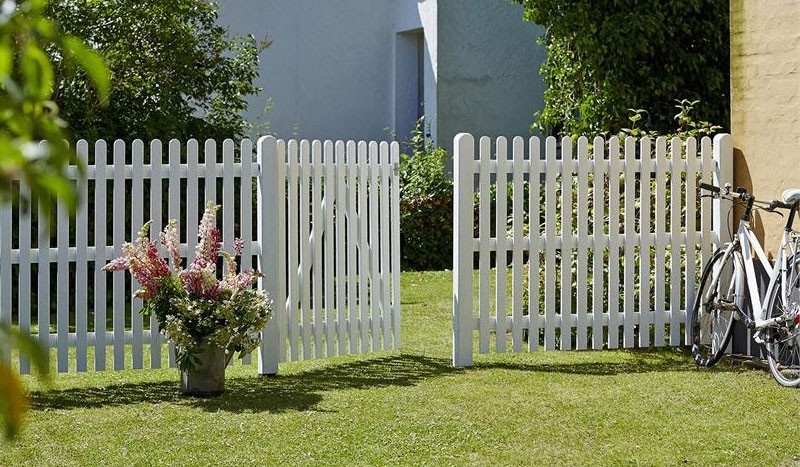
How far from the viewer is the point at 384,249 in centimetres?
Answer: 936

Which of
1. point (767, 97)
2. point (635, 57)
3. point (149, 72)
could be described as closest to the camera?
point (767, 97)

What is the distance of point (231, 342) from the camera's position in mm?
7648

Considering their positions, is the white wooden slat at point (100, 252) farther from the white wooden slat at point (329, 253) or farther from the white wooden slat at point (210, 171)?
the white wooden slat at point (329, 253)

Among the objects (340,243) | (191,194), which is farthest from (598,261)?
(191,194)

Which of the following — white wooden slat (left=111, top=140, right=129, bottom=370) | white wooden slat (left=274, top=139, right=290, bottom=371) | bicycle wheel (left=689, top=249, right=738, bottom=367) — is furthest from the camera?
bicycle wheel (left=689, top=249, right=738, bottom=367)

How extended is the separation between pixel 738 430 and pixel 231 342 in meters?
3.13

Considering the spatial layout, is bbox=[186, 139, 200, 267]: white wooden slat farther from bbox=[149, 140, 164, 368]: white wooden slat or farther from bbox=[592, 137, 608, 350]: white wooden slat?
bbox=[592, 137, 608, 350]: white wooden slat

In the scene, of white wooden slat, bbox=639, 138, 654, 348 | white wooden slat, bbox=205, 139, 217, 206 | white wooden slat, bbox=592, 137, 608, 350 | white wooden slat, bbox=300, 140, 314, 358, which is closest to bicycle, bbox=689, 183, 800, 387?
white wooden slat, bbox=639, 138, 654, 348

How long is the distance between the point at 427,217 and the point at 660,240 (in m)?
8.16

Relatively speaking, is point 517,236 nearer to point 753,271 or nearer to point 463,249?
point 463,249

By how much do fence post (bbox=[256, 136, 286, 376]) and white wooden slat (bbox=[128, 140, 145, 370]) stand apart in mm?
762

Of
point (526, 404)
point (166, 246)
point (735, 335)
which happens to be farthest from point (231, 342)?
point (735, 335)

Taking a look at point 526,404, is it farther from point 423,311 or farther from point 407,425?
point 423,311

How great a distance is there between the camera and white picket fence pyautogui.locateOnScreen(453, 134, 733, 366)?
8898 millimetres
